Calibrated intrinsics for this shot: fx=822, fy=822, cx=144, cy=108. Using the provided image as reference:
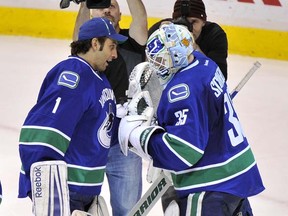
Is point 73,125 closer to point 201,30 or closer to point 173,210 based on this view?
point 173,210

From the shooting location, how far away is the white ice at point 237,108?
4.43 metres

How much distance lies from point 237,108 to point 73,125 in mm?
3497

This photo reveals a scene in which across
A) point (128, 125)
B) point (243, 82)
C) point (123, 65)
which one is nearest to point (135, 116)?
point (128, 125)

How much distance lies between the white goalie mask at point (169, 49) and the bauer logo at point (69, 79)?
26 cm

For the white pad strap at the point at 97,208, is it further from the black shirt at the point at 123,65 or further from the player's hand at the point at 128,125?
the black shirt at the point at 123,65

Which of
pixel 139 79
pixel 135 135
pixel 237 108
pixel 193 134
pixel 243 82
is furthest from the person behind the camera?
pixel 237 108

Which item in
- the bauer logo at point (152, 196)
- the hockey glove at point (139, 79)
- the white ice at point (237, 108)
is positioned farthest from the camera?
the white ice at point (237, 108)

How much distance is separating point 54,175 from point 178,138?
42cm

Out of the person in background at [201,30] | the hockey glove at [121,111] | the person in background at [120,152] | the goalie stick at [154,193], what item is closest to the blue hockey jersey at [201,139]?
the goalie stick at [154,193]

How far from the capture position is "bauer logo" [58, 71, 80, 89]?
9.04 feet

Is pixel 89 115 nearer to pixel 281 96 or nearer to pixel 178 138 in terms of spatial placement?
pixel 178 138

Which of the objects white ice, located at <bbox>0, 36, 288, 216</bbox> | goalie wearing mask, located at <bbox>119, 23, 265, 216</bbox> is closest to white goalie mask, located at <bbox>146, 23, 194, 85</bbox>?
goalie wearing mask, located at <bbox>119, 23, 265, 216</bbox>

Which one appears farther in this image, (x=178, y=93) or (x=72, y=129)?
(x=72, y=129)

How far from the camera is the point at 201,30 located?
12.4ft
